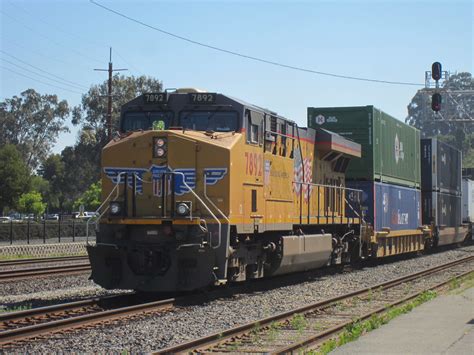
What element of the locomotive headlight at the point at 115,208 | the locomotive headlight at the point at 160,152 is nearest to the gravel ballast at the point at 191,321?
the locomotive headlight at the point at 115,208

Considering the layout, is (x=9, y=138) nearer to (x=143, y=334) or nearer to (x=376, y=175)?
(x=376, y=175)

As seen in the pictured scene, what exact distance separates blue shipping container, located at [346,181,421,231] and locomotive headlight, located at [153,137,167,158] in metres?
10.4

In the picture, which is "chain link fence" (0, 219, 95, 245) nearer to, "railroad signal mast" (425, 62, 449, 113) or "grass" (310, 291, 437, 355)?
"railroad signal mast" (425, 62, 449, 113)

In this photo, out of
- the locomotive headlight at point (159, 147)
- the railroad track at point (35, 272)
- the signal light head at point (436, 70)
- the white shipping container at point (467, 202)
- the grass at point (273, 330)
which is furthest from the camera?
the white shipping container at point (467, 202)

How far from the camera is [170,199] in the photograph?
13148mm

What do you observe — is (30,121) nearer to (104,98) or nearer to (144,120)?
(104,98)

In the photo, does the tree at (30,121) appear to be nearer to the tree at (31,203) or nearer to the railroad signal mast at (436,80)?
the tree at (31,203)

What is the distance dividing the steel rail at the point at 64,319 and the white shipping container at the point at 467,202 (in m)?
29.3

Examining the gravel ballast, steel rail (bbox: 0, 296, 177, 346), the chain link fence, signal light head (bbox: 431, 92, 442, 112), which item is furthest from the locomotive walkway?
the chain link fence

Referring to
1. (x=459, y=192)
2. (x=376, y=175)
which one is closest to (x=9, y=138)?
(x=459, y=192)

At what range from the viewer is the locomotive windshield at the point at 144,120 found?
14.2 metres

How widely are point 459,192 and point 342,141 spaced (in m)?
18.4

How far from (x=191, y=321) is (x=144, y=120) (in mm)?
4929

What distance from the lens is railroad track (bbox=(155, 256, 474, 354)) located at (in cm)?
885
